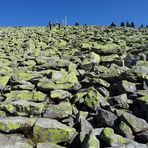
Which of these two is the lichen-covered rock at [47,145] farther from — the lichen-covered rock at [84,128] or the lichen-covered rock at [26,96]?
the lichen-covered rock at [26,96]

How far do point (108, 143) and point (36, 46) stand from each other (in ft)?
74.8

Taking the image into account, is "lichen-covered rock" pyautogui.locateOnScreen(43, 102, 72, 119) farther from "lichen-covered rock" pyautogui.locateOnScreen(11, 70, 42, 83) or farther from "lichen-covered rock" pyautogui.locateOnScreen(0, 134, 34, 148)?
"lichen-covered rock" pyautogui.locateOnScreen(11, 70, 42, 83)

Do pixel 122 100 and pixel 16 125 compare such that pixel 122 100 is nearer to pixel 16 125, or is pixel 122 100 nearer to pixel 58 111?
pixel 58 111

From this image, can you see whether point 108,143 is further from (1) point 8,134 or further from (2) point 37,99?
(2) point 37,99

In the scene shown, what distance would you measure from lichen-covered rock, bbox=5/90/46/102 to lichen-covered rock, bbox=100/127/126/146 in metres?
4.37

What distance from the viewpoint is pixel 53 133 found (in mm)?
12344

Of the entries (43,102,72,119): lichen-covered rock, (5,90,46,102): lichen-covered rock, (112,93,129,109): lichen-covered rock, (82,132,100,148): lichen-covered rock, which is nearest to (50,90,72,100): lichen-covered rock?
(5,90,46,102): lichen-covered rock

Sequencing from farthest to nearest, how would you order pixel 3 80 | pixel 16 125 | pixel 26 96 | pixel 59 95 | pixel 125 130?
pixel 3 80 → pixel 26 96 → pixel 59 95 → pixel 16 125 → pixel 125 130

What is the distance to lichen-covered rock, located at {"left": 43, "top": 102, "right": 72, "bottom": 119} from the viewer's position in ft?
45.2

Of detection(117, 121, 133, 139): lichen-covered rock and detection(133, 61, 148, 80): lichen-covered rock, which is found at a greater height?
detection(133, 61, 148, 80): lichen-covered rock

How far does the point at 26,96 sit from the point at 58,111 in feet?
7.72

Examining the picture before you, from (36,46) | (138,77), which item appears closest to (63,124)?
(138,77)

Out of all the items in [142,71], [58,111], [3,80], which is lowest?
[58,111]

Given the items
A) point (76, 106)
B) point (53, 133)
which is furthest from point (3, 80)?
point (53, 133)
